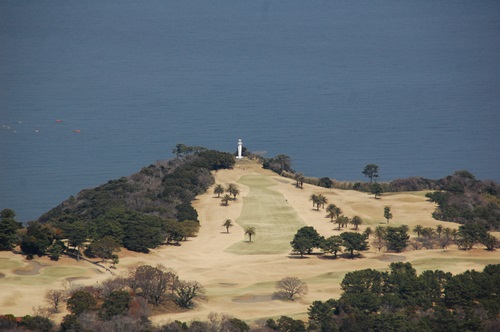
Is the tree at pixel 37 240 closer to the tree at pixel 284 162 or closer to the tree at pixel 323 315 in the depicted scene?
the tree at pixel 323 315

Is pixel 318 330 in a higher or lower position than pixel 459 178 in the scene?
lower

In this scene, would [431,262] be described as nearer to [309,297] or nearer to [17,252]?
[309,297]

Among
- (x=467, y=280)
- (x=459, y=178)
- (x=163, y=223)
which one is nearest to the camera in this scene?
(x=467, y=280)

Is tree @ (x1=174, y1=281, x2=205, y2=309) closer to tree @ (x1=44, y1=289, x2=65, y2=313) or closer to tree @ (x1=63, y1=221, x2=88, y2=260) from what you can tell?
tree @ (x1=44, y1=289, x2=65, y2=313)

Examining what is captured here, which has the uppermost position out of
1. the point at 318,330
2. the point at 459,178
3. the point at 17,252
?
the point at 459,178

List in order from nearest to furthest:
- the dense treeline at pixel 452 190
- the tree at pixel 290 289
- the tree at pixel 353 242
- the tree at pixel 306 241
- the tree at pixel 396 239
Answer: the tree at pixel 290 289
the tree at pixel 353 242
the tree at pixel 306 241
the tree at pixel 396 239
the dense treeline at pixel 452 190

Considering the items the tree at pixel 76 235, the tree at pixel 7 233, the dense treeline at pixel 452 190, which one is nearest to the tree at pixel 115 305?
the tree at pixel 76 235

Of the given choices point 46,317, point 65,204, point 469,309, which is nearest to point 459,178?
point 65,204

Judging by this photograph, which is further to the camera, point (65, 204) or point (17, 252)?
point (65, 204)
